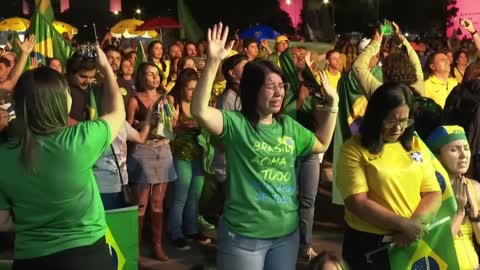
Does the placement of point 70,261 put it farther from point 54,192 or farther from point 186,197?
point 186,197

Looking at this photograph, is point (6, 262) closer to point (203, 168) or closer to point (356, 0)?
point (203, 168)

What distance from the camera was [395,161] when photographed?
332 centimetres

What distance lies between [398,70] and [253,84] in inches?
81.6

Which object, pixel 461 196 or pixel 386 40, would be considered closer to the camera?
pixel 461 196

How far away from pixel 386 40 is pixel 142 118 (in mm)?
7632

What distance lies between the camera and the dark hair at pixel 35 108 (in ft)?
8.84

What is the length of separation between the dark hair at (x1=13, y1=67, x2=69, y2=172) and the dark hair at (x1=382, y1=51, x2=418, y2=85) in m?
3.02

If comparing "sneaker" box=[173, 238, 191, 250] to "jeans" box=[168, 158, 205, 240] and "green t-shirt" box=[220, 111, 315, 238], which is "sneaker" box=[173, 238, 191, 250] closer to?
"jeans" box=[168, 158, 205, 240]

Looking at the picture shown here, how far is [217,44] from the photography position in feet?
10.7

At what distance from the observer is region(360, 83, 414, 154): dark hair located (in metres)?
3.33

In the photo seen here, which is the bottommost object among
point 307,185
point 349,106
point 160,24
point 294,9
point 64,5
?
point 307,185

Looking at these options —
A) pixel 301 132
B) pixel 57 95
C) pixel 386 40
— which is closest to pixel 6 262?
pixel 57 95

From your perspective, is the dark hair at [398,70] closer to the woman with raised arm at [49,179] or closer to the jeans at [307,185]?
the jeans at [307,185]

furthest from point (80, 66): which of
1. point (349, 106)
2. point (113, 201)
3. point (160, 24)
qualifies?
point (160, 24)
